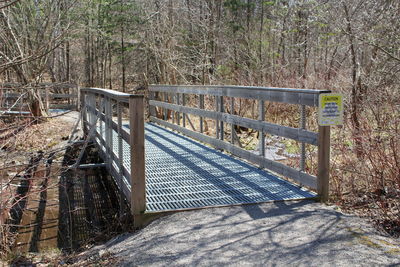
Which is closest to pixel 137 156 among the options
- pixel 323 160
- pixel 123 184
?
pixel 123 184

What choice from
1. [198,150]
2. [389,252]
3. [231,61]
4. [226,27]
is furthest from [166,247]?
[226,27]

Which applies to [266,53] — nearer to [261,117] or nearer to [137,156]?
[261,117]

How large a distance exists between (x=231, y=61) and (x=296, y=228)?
16.7 meters

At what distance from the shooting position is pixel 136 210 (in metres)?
5.00

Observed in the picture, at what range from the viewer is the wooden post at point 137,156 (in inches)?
195

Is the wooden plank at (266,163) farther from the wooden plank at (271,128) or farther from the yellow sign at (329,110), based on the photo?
the yellow sign at (329,110)

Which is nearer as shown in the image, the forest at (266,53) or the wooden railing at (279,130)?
the wooden railing at (279,130)

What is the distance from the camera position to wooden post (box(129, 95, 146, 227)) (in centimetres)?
495

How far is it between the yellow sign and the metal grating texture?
0.89m

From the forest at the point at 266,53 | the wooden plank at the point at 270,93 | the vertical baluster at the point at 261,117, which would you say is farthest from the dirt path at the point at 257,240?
the vertical baluster at the point at 261,117

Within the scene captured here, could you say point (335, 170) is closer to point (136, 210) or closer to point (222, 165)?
point (222, 165)

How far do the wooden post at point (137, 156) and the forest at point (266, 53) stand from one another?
1016 millimetres

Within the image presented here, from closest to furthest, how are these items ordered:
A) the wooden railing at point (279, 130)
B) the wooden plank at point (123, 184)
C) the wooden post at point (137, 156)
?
the wooden post at point (137, 156), the wooden railing at point (279, 130), the wooden plank at point (123, 184)

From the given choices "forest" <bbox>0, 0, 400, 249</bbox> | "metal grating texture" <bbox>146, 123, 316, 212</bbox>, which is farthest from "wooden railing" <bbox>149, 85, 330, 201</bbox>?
"forest" <bbox>0, 0, 400, 249</bbox>
